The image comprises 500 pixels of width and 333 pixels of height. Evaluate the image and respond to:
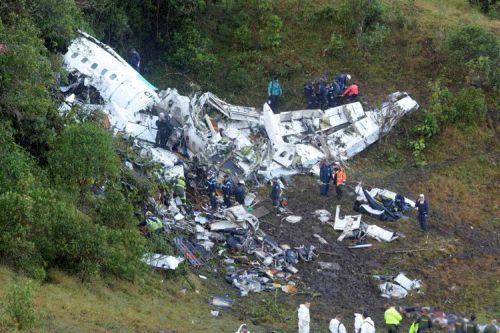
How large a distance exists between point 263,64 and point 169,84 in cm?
402

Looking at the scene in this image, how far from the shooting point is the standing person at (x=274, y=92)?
34188 millimetres

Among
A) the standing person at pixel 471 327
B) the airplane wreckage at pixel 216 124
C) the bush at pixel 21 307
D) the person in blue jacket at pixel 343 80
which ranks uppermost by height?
the person in blue jacket at pixel 343 80

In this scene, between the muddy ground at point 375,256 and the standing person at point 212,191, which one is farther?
the standing person at point 212,191

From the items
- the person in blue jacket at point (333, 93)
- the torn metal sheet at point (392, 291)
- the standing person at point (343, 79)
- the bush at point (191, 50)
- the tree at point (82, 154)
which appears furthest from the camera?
the bush at point (191, 50)

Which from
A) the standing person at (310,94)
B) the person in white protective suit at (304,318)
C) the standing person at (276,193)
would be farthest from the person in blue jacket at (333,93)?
the person in white protective suit at (304,318)

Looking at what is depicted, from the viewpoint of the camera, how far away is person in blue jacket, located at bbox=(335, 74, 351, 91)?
113 feet

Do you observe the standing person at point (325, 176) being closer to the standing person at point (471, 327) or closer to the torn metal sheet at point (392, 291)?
the torn metal sheet at point (392, 291)

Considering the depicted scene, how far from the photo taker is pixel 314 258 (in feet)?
86.7

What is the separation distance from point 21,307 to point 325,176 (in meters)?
15.3

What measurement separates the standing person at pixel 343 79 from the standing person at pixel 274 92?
2.25 meters

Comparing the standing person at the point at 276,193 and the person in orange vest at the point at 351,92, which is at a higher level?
the person in orange vest at the point at 351,92

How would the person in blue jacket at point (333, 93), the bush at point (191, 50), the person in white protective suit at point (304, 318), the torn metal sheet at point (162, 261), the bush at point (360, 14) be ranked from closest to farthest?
the person in white protective suit at point (304, 318), the torn metal sheet at point (162, 261), the person in blue jacket at point (333, 93), the bush at point (191, 50), the bush at point (360, 14)

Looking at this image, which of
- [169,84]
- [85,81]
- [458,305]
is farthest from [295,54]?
[458,305]

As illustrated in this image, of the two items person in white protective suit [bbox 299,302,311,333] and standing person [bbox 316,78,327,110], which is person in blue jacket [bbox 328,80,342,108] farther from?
person in white protective suit [bbox 299,302,311,333]
